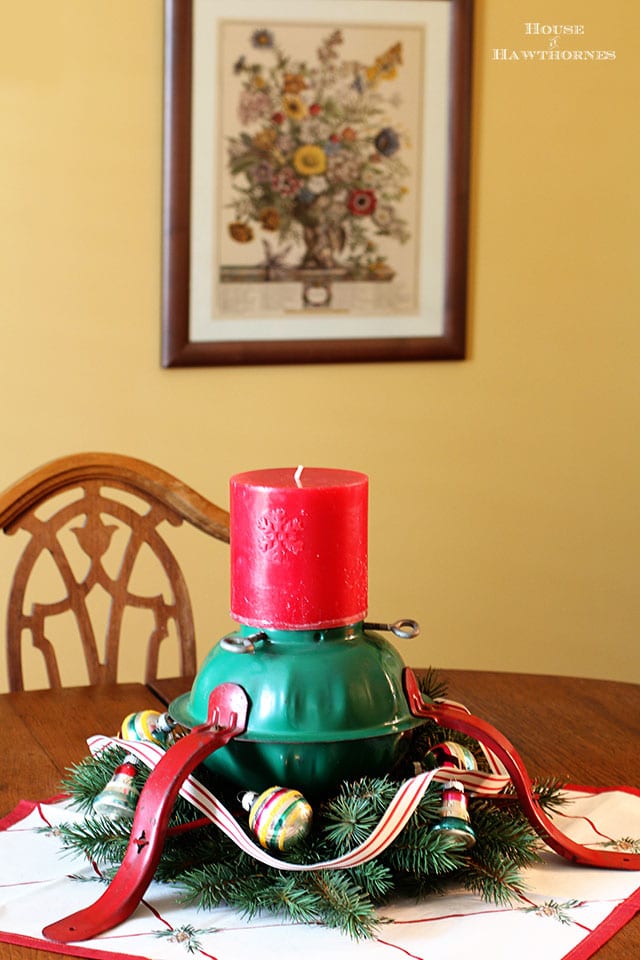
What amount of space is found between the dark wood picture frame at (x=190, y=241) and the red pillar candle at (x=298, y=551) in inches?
67.4

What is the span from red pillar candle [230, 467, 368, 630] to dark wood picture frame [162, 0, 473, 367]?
1713 millimetres

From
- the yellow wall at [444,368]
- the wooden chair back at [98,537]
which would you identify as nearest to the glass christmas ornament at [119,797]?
the wooden chair back at [98,537]

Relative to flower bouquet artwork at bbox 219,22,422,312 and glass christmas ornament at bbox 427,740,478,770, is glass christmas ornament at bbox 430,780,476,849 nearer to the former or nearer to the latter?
glass christmas ornament at bbox 427,740,478,770

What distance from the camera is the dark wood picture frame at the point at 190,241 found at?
2.51 metres

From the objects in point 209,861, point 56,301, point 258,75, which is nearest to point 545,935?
point 209,861

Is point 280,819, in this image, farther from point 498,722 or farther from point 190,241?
point 190,241

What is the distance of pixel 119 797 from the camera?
0.92m

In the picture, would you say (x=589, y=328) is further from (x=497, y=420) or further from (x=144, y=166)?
(x=144, y=166)

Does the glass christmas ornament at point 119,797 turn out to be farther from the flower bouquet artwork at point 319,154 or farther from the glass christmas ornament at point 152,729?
the flower bouquet artwork at point 319,154

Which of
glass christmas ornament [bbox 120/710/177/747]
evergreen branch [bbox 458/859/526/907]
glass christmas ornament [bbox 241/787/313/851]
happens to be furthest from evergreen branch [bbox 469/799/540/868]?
glass christmas ornament [bbox 120/710/177/747]

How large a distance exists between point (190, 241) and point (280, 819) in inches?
74.9

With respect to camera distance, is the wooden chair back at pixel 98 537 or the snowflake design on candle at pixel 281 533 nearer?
the snowflake design on candle at pixel 281 533

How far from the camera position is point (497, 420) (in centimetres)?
284

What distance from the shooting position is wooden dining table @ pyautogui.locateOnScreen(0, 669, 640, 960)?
3.92 feet
